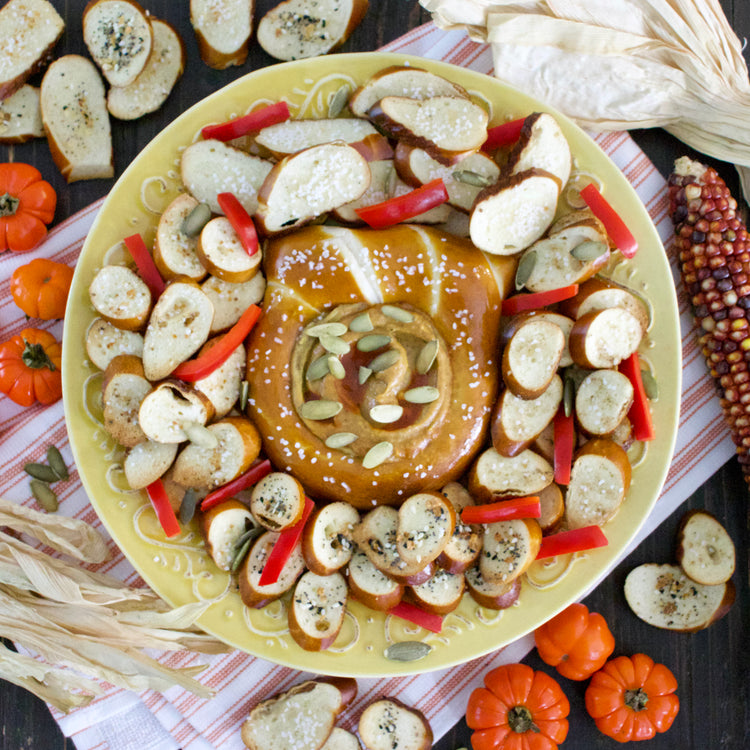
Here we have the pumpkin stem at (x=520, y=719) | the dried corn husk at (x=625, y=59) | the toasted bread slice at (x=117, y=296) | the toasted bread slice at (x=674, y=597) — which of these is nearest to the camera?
the toasted bread slice at (x=117, y=296)

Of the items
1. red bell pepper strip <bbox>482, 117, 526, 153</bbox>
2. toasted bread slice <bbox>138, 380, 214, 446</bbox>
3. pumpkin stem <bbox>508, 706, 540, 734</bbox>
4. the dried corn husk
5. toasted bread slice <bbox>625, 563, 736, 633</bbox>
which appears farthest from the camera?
toasted bread slice <bbox>625, 563, 736, 633</bbox>

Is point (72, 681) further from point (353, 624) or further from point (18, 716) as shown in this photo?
point (353, 624)

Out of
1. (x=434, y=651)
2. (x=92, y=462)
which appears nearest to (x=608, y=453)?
(x=434, y=651)

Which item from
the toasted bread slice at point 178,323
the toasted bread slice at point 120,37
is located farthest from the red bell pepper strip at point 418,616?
the toasted bread slice at point 120,37

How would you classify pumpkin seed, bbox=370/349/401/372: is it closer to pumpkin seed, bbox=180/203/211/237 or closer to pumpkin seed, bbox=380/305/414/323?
pumpkin seed, bbox=380/305/414/323

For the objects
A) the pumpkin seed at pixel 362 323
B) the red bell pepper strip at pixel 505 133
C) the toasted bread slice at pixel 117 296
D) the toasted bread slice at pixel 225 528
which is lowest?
the toasted bread slice at pixel 225 528

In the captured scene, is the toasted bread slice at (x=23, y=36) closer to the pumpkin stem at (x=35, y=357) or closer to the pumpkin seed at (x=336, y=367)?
the pumpkin stem at (x=35, y=357)

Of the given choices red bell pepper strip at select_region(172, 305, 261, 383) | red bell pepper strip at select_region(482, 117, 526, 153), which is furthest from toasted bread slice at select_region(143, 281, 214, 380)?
red bell pepper strip at select_region(482, 117, 526, 153)
